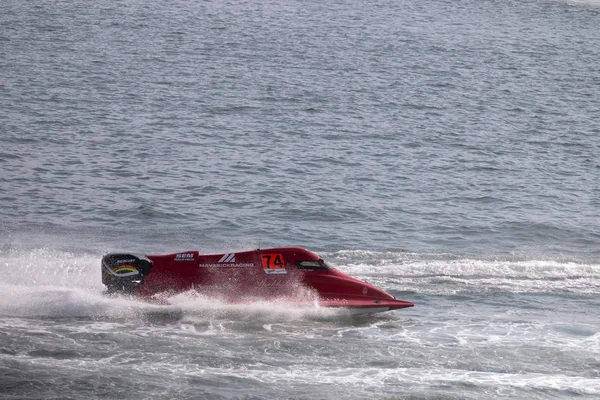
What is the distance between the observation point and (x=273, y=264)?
21.0 meters

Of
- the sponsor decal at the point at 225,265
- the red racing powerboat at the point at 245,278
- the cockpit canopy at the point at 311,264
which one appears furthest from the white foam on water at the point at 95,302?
the sponsor decal at the point at 225,265

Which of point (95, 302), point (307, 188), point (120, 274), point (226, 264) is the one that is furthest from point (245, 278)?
point (307, 188)

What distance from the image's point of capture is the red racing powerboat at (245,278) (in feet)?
67.7

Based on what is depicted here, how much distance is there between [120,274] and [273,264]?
133 inches

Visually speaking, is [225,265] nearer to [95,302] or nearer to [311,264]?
[311,264]

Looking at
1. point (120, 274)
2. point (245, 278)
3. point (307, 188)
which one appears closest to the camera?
point (120, 274)

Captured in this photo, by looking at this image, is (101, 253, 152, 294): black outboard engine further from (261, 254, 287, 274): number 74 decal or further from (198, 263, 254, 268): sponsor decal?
(261, 254, 287, 274): number 74 decal

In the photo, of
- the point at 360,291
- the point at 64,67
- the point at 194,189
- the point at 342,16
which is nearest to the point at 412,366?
the point at 360,291

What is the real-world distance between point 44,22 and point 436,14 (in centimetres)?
2503

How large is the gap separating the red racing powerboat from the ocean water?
42 centimetres

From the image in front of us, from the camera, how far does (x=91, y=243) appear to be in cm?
2517

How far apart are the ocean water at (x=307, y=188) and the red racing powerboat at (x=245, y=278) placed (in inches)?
16.5

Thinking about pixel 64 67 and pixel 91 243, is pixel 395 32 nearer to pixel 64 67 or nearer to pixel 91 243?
pixel 64 67

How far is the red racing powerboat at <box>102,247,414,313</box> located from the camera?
20625 mm
